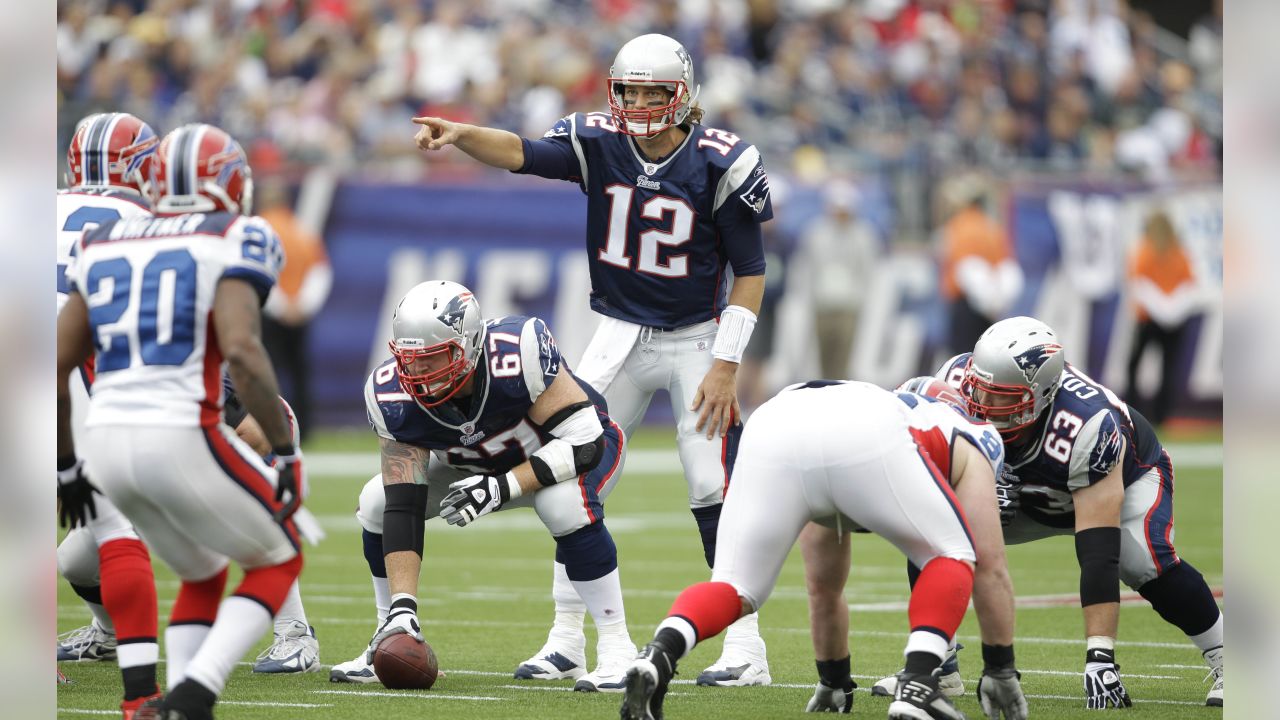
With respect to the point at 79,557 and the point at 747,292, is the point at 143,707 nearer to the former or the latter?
the point at 79,557

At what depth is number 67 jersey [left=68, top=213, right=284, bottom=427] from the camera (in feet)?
14.2

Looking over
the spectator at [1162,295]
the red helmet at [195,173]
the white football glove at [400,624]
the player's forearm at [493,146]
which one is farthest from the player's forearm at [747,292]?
the spectator at [1162,295]

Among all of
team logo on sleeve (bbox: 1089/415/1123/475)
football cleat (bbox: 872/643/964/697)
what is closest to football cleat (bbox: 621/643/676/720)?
football cleat (bbox: 872/643/964/697)

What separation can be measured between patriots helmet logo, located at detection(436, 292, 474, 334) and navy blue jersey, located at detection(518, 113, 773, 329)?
886 mm

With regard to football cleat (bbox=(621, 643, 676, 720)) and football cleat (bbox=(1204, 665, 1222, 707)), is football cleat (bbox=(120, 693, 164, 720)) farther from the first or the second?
football cleat (bbox=(1204, 665, 1222, 707))

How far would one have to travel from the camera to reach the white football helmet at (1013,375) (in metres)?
5.48

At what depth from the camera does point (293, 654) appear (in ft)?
19.7

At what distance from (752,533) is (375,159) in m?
11.2

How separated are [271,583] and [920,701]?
5.61ft

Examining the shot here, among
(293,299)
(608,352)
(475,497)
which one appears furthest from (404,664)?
(293,299)

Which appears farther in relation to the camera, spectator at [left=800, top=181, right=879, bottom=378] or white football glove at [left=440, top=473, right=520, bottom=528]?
spectator at [left=800, top=181, right=879, bottom=378]

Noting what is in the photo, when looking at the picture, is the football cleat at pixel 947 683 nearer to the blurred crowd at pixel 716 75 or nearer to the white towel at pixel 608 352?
the white towel at pixel 608 352

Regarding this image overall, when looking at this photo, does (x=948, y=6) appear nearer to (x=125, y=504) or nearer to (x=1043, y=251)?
(x=1043, y=251)
